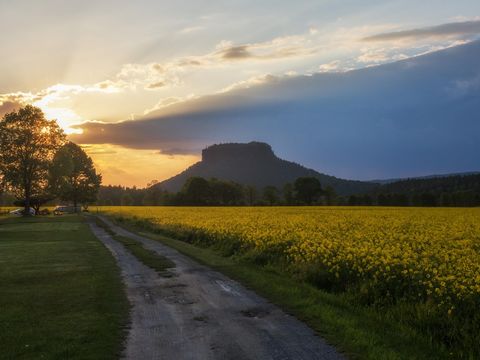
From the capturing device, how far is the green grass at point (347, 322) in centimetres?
780

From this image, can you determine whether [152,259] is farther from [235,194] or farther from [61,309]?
[235,194]

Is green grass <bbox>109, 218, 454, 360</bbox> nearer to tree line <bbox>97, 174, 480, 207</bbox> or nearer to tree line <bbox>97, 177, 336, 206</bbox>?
tree line <bbox>97, 174, 480, 207</bbox>

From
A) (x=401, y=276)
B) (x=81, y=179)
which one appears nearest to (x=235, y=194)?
(x=81, y=179)

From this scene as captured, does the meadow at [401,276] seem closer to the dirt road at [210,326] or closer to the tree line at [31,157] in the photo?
the dirt road at [210,326]

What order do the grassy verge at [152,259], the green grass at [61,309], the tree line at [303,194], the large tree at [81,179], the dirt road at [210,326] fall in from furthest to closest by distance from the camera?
1. the tree line at [303,194]
2. the large tree at [81,179]
3. the grassy verge at [152,259]
4. the green grass at [61,309]
5. the dirt road at [210,326]

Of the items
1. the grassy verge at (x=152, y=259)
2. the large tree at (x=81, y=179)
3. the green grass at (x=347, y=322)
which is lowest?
the grassy verge at (x=152, y=259)

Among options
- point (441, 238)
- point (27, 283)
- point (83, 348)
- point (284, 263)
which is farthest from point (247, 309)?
point (441, 238)

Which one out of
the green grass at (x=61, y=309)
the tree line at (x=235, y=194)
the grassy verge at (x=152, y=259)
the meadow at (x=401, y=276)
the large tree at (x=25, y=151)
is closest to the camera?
the green grass at (x=61, y=309)

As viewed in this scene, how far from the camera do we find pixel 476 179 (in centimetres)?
14950

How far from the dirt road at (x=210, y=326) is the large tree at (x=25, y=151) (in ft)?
218

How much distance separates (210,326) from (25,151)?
7314cm

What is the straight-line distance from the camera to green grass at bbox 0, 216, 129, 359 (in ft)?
26.1

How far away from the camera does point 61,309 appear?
10.9 metres

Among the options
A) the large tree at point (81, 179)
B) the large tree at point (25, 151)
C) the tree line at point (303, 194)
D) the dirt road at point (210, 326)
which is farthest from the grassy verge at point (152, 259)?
the tree line at point (303, 194)
